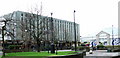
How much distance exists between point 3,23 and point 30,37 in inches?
332

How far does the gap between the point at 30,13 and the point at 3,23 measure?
303 inches

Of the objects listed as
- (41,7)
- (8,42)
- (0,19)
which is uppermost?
(41,7)

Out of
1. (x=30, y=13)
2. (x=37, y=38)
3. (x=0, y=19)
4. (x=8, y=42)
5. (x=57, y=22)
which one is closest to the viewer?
(x=0, y=19)

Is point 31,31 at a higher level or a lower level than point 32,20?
lower

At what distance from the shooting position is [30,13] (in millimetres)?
33969

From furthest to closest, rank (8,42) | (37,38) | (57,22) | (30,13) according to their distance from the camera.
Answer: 1. (57,22)
2. (8,42)
3. (30,13)
4. (37,38)

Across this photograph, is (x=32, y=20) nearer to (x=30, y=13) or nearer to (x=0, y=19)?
(x=30, y=13)

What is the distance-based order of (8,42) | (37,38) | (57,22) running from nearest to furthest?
1. (37,38)
2. (8,42)
3. (57,22)

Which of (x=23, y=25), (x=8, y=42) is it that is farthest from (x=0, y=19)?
(x=8, y=42)

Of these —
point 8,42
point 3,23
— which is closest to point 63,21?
point 8,42

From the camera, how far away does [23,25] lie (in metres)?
33.4

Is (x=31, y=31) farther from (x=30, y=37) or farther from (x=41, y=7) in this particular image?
(x=41, y=7)

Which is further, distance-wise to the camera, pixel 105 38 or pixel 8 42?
pixel 105 38

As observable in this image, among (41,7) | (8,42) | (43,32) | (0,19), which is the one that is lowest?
(8,42)
